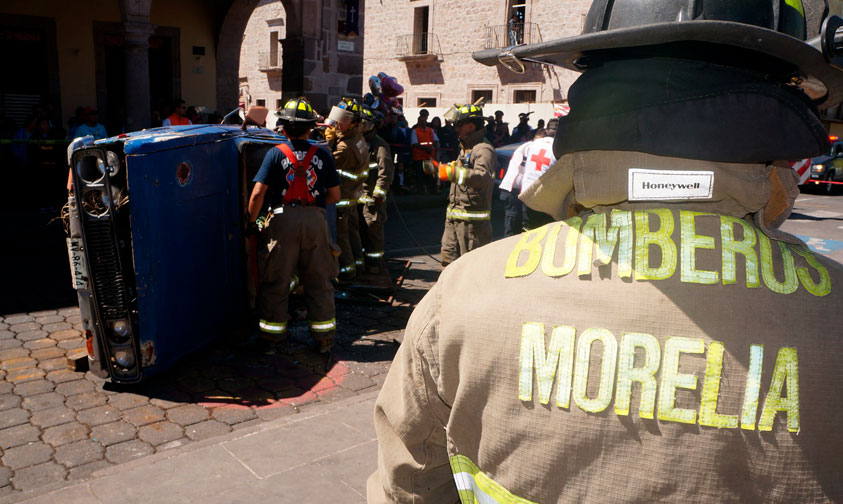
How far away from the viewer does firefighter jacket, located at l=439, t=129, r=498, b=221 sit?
720 centimetres

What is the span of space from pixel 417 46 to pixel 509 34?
5612 millimetres

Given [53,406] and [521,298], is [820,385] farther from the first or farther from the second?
[53,406]

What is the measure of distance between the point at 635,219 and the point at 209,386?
4471 mm

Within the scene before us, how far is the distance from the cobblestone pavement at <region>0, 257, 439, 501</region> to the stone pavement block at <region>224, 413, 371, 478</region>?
0.43 m

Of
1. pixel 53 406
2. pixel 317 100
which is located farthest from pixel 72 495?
pixel 317 100

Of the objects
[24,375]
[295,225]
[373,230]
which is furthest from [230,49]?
[24,375]

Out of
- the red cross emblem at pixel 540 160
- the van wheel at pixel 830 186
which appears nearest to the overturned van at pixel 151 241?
the red cross emblem at pixel 540 160

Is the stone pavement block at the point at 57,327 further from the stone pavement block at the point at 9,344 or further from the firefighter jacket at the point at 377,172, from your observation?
the firefighter jacket at the point at 377,172

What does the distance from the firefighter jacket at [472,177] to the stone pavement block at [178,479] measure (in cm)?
419

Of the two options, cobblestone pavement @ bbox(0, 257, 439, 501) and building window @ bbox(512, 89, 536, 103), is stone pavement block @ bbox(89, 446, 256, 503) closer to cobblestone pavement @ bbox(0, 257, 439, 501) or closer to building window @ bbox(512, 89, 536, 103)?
cobblestone pavement @ bbox(0, 257, 439, 501)

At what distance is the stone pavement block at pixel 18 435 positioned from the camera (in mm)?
4048

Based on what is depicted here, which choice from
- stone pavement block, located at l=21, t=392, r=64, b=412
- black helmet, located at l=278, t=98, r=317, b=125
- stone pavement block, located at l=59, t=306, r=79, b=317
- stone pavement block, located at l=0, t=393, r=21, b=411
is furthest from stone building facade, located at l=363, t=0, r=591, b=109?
stone pavement block, located at l=0, t=393, r=21, b=411

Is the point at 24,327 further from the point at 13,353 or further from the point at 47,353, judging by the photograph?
the point at 47,353

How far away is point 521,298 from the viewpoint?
4.02 feet
